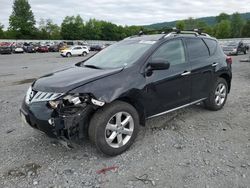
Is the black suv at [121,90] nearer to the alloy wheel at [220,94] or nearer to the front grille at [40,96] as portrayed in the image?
the front grille at [40,96]

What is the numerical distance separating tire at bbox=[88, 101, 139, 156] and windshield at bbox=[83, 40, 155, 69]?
2.53 feet

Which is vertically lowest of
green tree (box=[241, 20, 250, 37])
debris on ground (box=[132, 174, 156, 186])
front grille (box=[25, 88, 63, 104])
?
debris on ground (box=[132, 174, 156, 186])

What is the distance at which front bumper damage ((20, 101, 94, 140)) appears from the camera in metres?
3.26

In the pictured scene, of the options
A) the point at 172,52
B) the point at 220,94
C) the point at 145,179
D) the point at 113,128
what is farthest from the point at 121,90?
the point at 220,94

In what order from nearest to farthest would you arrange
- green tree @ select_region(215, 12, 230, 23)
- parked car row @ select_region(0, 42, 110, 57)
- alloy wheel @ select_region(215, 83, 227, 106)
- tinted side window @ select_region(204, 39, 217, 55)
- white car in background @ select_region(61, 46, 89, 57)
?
tinted side window @ select_region(204, 39, 217, 55) → alloy wheel @ select_region(215, 83, 227, 106) → white car in background @ select_region(61, 46, 89, 57) → parked car row @ select_region(0, 42, 110, 57) → green tree @ select_region(215, 12, 230, 23)

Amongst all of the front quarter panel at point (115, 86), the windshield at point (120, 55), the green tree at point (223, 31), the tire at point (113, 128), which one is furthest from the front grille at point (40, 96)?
the green tree at point (223, 31)

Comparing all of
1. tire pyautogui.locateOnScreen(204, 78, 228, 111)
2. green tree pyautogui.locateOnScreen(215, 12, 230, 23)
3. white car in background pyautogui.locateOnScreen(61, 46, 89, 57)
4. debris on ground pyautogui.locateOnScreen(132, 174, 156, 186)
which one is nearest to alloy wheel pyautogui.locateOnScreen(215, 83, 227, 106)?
tire pyautogui.locateOnScreen(204, 78, 228, 111)

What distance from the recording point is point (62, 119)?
326cm

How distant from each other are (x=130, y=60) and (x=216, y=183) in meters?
2.14

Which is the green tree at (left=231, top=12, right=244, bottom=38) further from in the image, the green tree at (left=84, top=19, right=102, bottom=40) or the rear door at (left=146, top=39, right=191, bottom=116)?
the rear door at (left=146, top=39, right=191, bottom=116)

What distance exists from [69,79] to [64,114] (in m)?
0.55

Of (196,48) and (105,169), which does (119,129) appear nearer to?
(105,169)

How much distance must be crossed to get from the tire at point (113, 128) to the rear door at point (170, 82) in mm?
418

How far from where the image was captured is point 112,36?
93.2 meters
